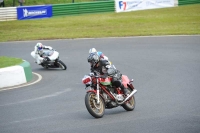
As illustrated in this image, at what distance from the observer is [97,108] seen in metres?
10.1

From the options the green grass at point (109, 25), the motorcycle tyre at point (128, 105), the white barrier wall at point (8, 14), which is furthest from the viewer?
the white barrier wall at point (8, 14)

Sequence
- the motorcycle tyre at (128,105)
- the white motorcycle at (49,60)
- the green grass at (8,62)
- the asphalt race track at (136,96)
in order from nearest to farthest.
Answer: the asphalt race track at (136,96)
the motorcycle tyre at (128,105)
the green grass at (8,62)
the white motorcycle at (49,60)

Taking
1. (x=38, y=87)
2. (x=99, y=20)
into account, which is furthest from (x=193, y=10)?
(x=38, y=87)

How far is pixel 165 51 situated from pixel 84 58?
11.8 ft

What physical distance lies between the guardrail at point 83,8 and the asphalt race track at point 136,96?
13.9 m

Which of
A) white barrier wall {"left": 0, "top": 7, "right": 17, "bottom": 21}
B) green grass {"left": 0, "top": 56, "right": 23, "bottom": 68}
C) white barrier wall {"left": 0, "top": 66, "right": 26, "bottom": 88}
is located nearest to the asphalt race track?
white barrier wall {"left": 0, "top": 66, "right": 26, "bottom": 88}

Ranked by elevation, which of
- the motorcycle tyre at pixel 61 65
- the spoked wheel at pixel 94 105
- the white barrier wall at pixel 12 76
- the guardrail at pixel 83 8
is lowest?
the motorcycle tyre at pixel 61 65

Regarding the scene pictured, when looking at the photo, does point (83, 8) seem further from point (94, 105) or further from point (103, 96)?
point (94, 105)

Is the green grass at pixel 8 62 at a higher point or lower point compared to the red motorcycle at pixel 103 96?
lower

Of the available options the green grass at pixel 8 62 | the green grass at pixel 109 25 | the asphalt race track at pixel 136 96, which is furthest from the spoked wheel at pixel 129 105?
the green grass at pixel 109 25

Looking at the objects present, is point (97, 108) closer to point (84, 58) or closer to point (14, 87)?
point (14, 87)

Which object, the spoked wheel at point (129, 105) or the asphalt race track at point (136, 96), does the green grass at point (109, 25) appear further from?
the spoked wheel at point (129, 105)

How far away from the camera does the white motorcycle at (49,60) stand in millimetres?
18844

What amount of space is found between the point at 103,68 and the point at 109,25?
23.4 meters
